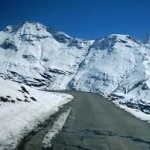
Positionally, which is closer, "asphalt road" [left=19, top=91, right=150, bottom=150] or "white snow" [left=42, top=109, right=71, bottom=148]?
"asphalt road" [left=19, top=91, right=150, bottom=150]

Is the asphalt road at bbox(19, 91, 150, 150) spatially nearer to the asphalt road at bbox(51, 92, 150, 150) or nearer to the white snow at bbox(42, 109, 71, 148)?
the asphalt road at bbox(51, 92, 150, 150)

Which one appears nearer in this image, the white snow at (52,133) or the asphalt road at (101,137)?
the white snow at (52,133)

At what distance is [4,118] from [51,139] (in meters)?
5.20

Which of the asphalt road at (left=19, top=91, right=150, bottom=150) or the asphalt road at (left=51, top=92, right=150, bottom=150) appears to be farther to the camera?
the asphalt road at (left=51, top=92, right=150, bottom=150)

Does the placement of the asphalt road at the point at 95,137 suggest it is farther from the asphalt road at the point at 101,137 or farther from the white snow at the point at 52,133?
the white snow at the point at 52,133

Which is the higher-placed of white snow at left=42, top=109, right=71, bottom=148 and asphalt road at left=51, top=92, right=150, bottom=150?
asphalt road at left=51, top=92, right=150, bottom=150

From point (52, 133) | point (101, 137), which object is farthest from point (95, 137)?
point (52, 133)

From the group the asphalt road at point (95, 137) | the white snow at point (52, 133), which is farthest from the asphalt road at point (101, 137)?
the white snow at point (52, 133)

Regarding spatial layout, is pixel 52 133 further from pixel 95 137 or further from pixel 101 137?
pixel 101 137

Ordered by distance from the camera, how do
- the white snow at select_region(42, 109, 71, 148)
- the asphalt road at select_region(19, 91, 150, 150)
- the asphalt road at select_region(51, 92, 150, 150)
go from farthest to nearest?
the asphalt road at select_region(51, 92, 150, 150) < the white snow at select_region(42, 109, 71, 148) < the asphalt road at select_region(19, 91, 150, 150)

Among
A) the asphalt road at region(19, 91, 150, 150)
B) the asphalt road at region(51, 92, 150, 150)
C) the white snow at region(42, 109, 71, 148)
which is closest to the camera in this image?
the asphalt road at region(19, 91, 150, 150)

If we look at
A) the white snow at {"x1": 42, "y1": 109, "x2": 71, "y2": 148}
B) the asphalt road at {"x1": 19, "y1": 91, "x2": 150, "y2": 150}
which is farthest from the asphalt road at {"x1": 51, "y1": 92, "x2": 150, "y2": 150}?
the white snow at {"x1": 42, "y1": 109, "x2": 71, "y2": 148}

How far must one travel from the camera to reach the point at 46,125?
2664cm

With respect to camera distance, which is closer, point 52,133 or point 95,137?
point 95,137
